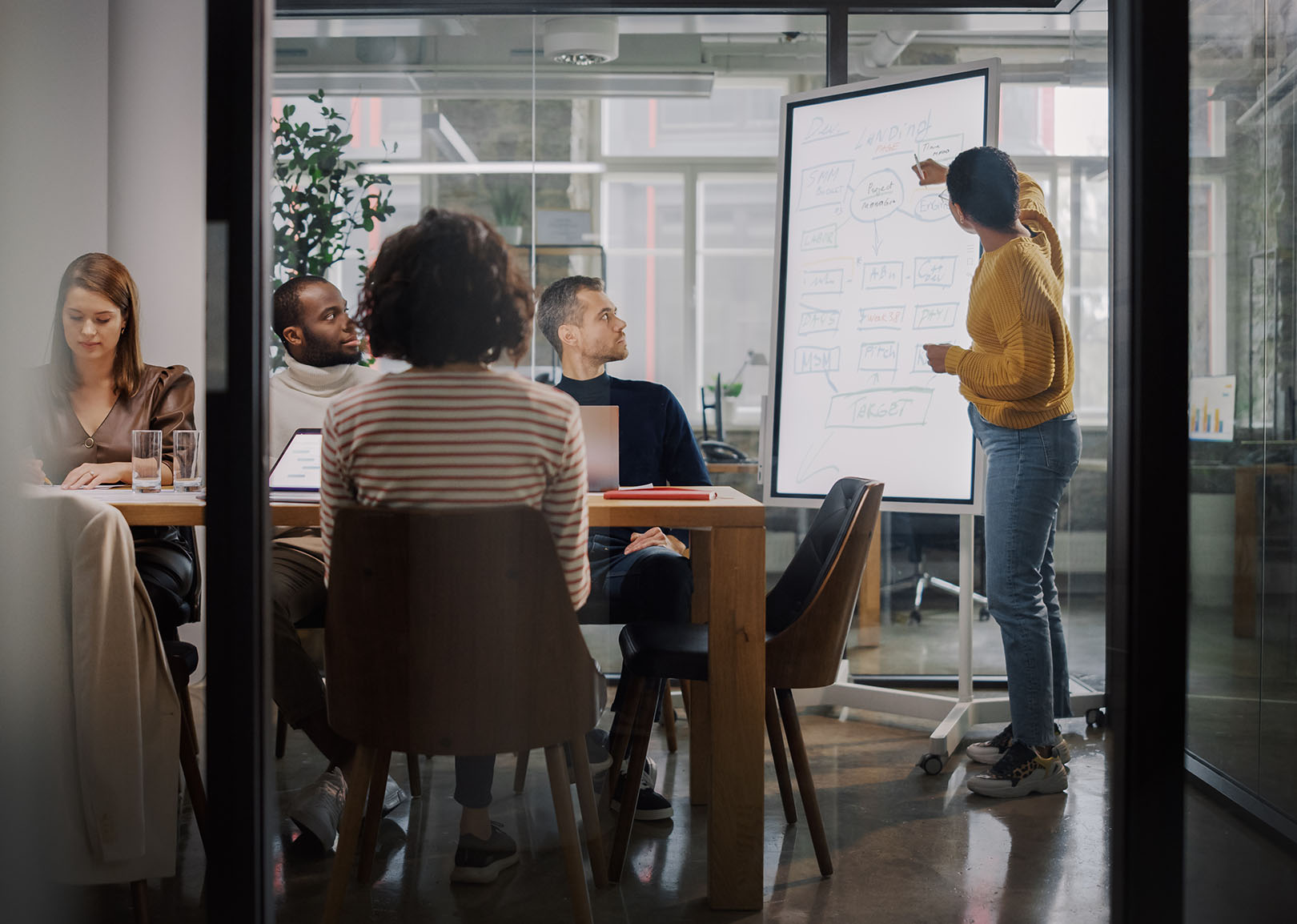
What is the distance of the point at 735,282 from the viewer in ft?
12.3

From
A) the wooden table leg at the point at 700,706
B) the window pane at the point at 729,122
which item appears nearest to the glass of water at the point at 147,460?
the wooden table leg at the point at 700,706

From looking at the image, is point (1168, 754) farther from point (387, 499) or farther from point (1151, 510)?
point (387, 499)

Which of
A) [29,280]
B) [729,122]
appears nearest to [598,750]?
[29,280]

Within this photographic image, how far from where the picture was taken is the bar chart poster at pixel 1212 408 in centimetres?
172

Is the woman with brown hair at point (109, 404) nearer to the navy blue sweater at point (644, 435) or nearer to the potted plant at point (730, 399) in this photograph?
the navy blue sweater at point (644, 435)

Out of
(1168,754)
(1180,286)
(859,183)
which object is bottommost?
(1168,754)

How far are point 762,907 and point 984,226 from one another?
5.70 ft

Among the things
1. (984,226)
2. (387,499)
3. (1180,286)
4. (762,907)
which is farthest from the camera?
(984,226)

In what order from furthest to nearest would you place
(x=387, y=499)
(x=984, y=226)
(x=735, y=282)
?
1. (x=735, y=282)
2. (x=984, y=226)
3. (x=387, y=499)

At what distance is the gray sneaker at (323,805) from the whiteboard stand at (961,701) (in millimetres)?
1833

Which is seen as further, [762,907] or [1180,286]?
[762,907]

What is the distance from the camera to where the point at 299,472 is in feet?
5.11

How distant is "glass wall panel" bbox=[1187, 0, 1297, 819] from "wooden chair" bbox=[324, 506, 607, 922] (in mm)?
1055

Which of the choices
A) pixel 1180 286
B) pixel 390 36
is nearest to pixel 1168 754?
pixel 1180 286
